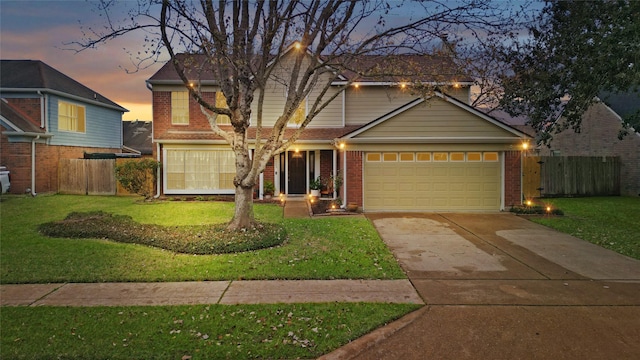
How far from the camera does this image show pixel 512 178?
15.0m

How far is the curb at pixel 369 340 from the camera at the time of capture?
13.8 ft

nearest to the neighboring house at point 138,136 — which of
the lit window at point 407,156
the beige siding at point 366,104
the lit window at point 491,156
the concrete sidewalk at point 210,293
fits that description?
the beige siding at point 366,104

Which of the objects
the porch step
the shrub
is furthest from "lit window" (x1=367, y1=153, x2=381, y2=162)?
the shrub

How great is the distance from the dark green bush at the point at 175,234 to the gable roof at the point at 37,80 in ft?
40.3

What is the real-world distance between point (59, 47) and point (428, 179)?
12264 millimetres

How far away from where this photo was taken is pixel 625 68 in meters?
10.3

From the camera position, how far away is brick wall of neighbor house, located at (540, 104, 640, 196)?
2023 centimetres

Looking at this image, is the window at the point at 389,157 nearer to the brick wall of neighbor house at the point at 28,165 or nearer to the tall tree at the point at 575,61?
the tall tree at the point at 575,61

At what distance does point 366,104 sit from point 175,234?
1138 centimetres

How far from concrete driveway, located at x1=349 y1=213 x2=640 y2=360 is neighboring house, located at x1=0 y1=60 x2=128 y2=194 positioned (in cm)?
1764

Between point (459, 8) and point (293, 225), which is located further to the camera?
point (293, 225)

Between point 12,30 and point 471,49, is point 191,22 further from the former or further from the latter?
point 12,30

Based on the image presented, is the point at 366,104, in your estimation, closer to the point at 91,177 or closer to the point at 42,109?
the point at 91,177

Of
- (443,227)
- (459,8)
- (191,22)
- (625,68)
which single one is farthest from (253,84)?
(625,68)
